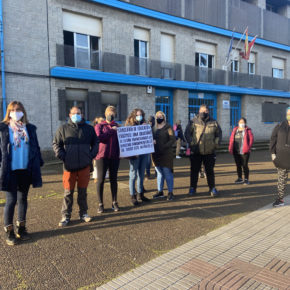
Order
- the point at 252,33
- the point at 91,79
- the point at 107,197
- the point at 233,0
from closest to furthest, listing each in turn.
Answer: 1. the point at 107,197
2. the point at 91,79
3. the point at 233,0
4. the point at 252,33

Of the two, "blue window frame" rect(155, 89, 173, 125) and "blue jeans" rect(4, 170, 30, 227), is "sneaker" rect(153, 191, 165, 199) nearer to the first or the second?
"blue jeans" rect(4, 170, 30, 227)

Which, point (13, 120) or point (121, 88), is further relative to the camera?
point (121, 88)

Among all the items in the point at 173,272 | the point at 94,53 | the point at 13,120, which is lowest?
the point at 173,272

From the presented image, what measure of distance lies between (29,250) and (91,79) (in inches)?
446

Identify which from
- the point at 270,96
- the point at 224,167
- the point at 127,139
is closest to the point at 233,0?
the point at 270,96

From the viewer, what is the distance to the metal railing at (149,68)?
45.1ft

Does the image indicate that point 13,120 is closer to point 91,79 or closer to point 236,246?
point 236,246

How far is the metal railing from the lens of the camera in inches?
541

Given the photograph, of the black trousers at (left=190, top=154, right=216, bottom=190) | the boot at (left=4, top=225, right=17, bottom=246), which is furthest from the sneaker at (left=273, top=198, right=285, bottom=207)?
the boot at (left=4, top=225, right=17, bottom=246)

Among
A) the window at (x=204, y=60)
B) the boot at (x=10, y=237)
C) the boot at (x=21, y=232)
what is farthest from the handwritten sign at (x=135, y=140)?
the window at (x=204, y=60)

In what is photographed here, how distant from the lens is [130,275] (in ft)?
9.71

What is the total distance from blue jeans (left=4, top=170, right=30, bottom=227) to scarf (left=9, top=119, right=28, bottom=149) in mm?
428

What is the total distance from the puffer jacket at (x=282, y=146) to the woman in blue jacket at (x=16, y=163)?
4.37m

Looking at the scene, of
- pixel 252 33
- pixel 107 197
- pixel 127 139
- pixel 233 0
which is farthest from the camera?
pixel 252 33
